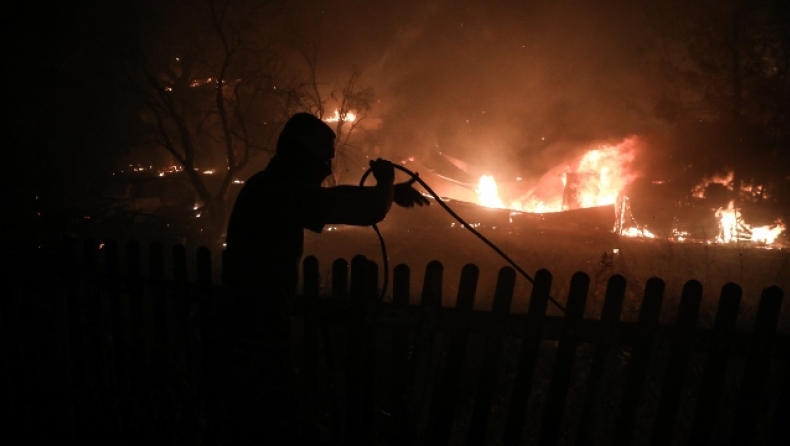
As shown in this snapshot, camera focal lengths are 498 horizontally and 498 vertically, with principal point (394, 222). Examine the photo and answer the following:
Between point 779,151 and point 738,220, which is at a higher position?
point 779,151

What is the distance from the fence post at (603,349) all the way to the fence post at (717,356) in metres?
0.53

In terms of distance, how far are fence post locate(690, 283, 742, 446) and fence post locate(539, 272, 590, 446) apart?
74cm

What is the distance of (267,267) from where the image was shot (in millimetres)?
3055

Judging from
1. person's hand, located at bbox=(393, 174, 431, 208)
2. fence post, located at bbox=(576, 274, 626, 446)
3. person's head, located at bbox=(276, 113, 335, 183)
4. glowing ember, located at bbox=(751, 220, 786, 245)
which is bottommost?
fence post, located at bbox=(576, 274, 626, 446)

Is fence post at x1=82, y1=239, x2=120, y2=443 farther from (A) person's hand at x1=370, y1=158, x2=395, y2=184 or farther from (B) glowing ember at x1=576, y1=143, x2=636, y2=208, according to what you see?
(B) glowing ember at x1=576, y1=143, x2=636, y2=208

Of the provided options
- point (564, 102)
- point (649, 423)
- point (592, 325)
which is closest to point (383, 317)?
point (592, 325)

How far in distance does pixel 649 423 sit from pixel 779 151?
16.3m

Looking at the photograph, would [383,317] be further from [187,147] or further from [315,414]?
[187,147]

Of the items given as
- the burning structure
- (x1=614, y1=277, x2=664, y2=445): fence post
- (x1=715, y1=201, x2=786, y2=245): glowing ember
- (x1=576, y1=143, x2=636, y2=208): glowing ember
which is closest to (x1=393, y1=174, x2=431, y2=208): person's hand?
(x1=614, y1=277, x2=664, y2=445): fence post

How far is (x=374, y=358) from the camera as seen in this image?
329 cm

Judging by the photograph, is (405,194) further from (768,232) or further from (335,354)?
(768,232)

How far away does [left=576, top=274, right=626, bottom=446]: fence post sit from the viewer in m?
2.99

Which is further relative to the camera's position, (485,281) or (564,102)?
(564,102)

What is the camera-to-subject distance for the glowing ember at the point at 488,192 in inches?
1009
